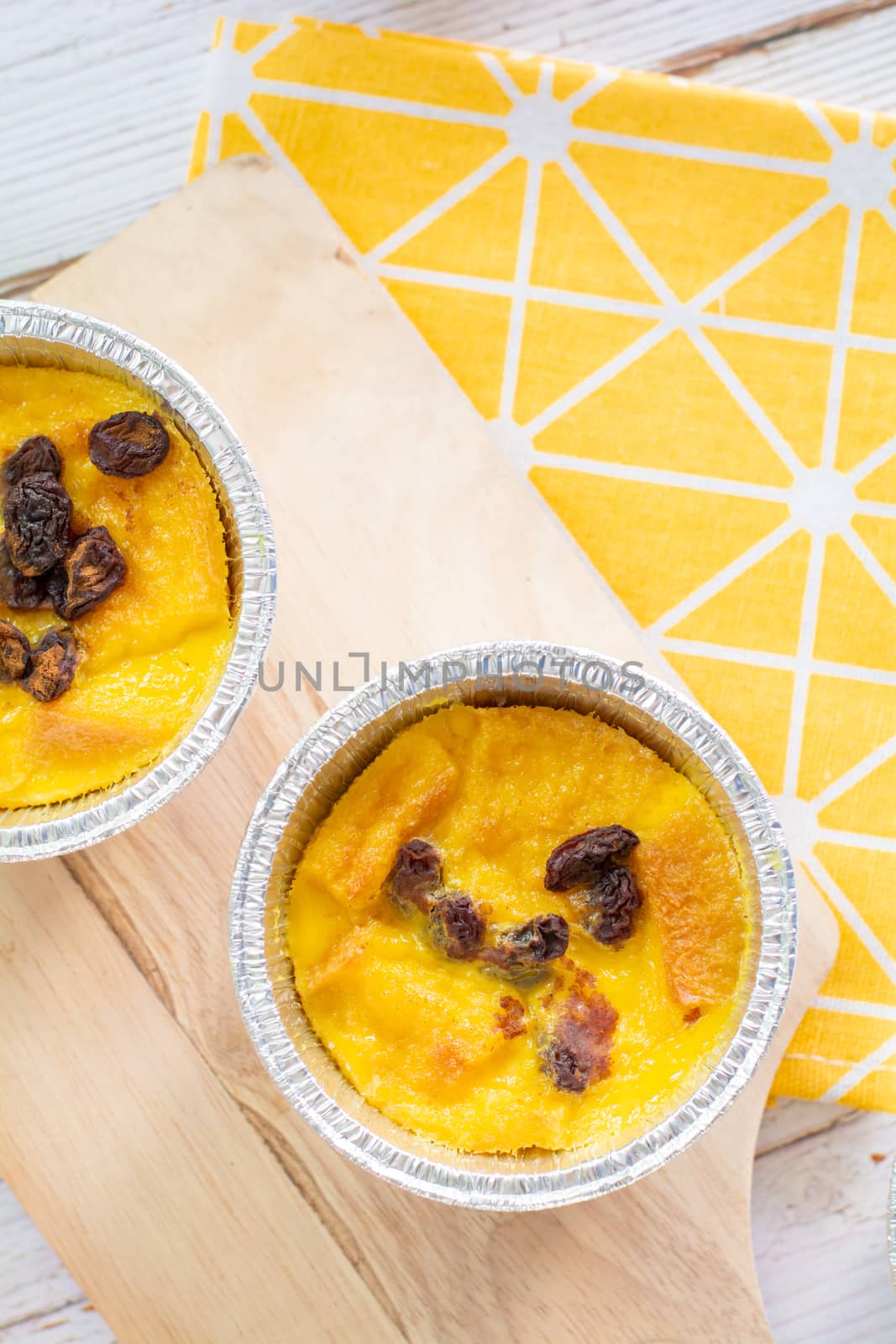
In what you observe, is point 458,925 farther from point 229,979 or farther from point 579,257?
point 579,257

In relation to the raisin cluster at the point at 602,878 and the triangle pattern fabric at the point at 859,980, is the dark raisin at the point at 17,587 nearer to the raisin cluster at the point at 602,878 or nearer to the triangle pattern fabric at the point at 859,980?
the raisin cluster at the point at 602,878

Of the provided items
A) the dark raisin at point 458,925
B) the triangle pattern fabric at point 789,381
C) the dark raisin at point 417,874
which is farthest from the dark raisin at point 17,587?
the triangle pattern fabric at point 789,381

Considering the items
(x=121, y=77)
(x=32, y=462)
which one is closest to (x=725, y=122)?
Result: (x=121, y=77)

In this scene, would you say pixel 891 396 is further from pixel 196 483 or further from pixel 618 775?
pixel 196 483

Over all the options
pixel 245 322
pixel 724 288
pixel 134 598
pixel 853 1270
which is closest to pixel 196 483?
pixel 134 598

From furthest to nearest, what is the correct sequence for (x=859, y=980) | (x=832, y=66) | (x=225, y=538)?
1. (x=832, y=66)
2. (x=859, y=980)
3. (x=225, y=538)

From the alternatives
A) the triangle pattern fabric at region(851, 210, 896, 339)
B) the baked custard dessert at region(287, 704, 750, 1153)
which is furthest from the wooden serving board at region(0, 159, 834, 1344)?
the triangle pattern fabric at region(851, 210, 896, 339)
